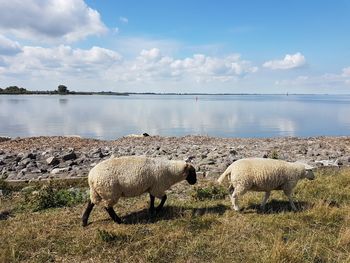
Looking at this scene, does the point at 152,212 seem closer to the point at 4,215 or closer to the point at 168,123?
the point at 4,215

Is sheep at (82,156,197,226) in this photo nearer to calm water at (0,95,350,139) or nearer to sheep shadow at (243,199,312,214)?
sheep shadow at (243,199,312,214)

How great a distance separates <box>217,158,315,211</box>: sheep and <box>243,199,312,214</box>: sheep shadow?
0.18m

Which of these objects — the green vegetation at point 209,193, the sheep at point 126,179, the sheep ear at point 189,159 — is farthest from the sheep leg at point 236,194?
the sheep ear at point 189,159

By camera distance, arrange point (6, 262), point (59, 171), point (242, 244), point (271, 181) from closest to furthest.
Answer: point (6, 262), point (242, 244), point (271, 181), point (59, 171)

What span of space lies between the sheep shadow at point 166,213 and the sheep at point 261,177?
54 cm

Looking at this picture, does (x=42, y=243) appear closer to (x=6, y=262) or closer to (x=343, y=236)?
(x=6, y=262)

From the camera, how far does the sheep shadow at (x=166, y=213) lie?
8.12 meters

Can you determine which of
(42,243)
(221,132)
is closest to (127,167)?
(42,243)

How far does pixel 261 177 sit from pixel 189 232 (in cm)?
243

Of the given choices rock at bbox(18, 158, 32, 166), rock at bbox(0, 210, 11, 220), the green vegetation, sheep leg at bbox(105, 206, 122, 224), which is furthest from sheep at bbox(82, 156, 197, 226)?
rock at bbox(18, 158, 32, 166)

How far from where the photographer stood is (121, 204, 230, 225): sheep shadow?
26.6ft

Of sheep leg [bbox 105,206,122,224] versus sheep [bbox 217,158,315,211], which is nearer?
sheep leg [bbox 105,206,122,224]

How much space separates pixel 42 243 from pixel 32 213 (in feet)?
7.43

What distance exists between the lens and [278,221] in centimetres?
766
